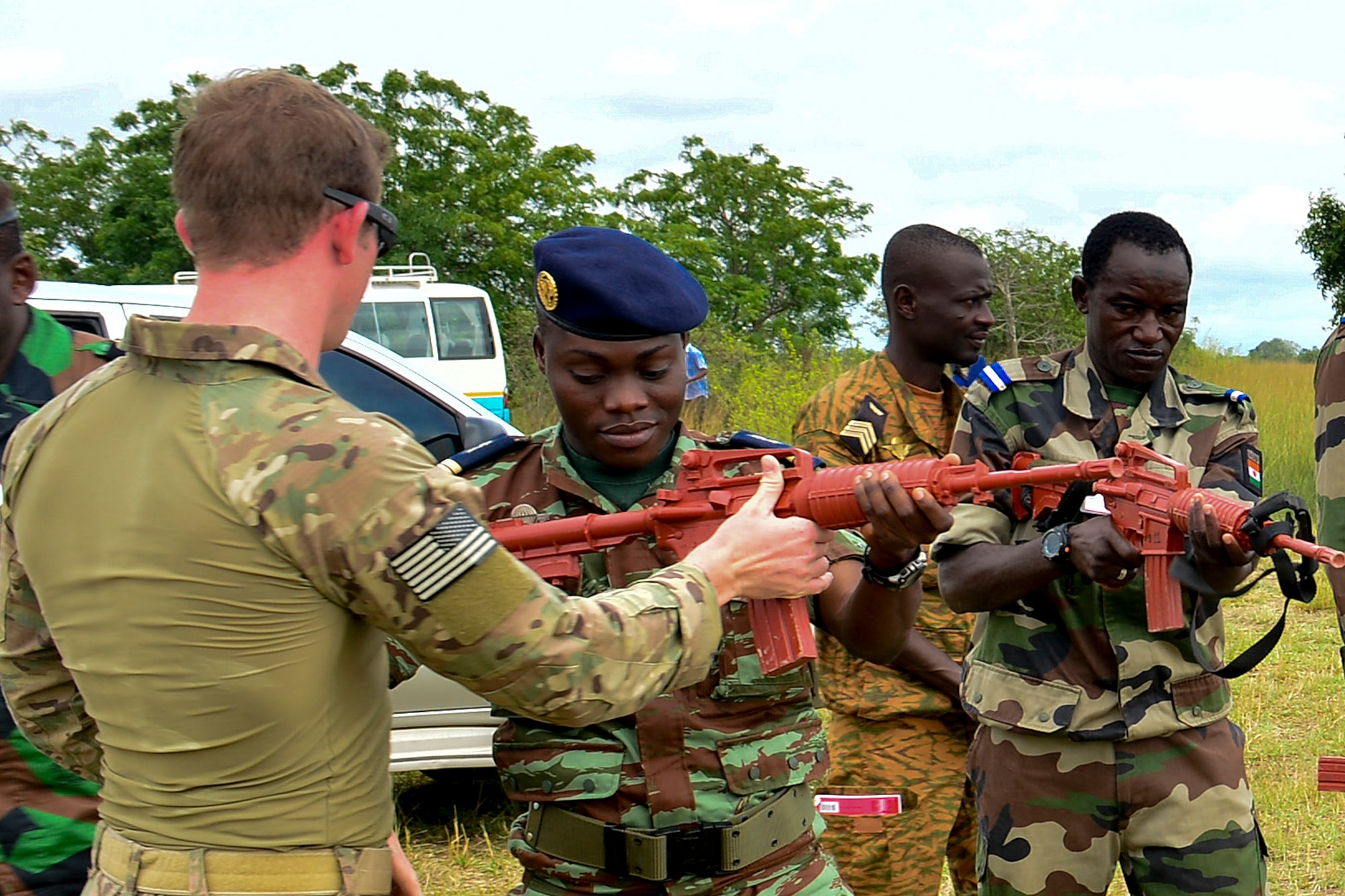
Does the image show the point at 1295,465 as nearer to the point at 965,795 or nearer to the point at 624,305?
the point at 965,795

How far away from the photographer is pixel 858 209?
35000 millimetres

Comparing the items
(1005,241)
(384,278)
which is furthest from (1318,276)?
(384,278)

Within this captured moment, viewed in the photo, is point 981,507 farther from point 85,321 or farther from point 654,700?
point 85,321

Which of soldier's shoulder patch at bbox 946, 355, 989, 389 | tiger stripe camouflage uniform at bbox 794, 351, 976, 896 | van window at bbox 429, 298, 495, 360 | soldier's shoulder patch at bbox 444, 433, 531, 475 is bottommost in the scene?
tiger stripe camouflage uniform at bbox 794, 351, 976, 896

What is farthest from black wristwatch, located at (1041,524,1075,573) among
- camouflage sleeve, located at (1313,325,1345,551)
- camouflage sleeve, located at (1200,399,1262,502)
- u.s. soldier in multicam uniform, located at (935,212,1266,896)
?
camouflage sleeve, located at (1313,325,1345,551)

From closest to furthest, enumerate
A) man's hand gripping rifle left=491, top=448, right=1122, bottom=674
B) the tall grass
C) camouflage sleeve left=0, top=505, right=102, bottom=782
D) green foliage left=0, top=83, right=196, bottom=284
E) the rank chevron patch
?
1. camouflage sleeve left=0, top=505, right=102, bottom=782
2. man's hand gripping rifle left=491, top=448, right=1122, bottom=674
3. the rank chevron patch
4. the tall grass
5. green foliage left=0, top=83, right=196, bottom=284

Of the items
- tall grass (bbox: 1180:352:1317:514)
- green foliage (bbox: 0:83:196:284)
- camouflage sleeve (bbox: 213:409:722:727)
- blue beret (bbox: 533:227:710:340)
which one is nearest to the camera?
camouflage sleeve (bbox: 213:409:722:727)

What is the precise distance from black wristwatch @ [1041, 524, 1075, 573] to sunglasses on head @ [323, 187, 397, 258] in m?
1.74

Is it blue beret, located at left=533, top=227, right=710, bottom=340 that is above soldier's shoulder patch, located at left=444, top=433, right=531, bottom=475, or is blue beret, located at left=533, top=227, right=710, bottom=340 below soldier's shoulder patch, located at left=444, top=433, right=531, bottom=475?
above

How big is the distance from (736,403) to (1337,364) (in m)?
13.4

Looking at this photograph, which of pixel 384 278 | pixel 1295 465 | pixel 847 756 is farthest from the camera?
pixel 384 278

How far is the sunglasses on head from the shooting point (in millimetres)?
1826

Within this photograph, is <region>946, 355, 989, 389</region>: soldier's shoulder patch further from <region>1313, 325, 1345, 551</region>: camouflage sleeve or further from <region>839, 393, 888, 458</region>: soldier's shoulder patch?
<region>1313, 325, 1345, 551</region>: camouflage sleeve

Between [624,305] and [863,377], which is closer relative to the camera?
[624,305]
